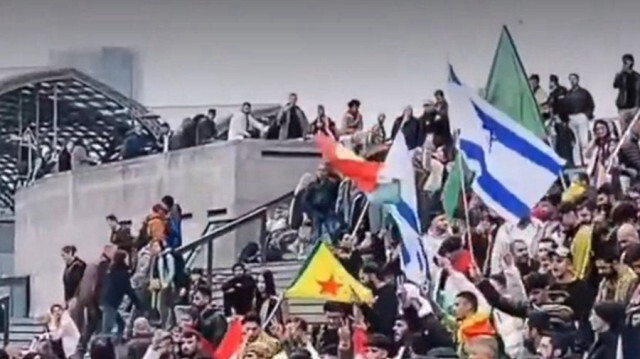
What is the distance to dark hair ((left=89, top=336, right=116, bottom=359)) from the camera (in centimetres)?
741

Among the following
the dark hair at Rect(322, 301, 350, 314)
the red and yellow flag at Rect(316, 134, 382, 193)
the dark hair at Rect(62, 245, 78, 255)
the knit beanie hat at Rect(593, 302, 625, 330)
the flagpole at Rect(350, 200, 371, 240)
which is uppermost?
the red and yellow flag at Rect(316, 134, 382, 193)

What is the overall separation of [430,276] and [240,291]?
2.56ft

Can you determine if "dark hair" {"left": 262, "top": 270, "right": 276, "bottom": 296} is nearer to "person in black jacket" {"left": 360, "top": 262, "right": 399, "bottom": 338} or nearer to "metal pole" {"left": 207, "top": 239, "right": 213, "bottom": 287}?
"metal pole" {"left": 207, "top": 239, "right": 213, "bottom": 287}

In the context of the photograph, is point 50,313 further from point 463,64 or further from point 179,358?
point 463,64

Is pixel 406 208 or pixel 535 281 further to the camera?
pixel 406 208

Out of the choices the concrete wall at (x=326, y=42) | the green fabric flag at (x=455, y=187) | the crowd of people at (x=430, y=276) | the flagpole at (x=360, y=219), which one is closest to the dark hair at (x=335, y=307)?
the crowd of people at (x=430, y=276)

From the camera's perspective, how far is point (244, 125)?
7.34 metres

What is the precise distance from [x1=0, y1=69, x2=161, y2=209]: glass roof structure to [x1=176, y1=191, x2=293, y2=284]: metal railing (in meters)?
0.47

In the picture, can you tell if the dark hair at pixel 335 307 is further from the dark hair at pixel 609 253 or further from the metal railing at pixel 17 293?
the metal railing at pixel 17 293

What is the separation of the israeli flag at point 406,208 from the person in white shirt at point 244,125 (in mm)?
545

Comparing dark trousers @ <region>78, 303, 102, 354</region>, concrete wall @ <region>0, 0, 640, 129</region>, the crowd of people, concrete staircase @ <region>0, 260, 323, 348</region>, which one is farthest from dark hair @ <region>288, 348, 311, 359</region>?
concrete wall @ <region>0, 0, 640, 129</region>

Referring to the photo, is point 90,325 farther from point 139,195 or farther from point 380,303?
point 380,303

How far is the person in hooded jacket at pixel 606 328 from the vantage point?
6.84 metres

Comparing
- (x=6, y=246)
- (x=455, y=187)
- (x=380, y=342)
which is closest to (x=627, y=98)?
(x=455, y=187)
